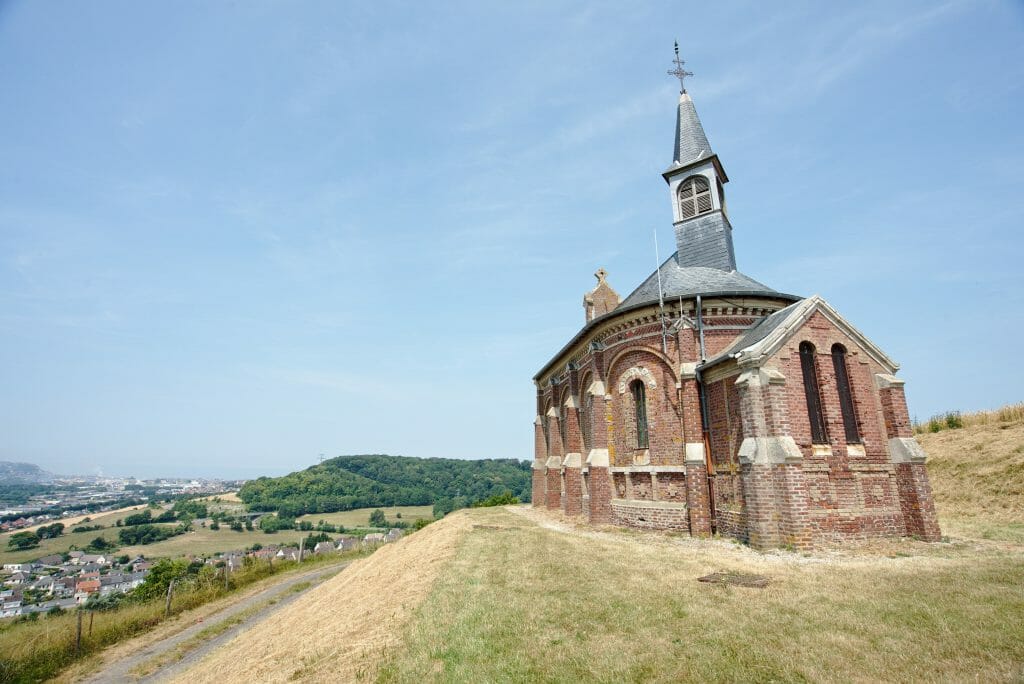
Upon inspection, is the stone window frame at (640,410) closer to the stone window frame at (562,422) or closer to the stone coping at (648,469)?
the stone coping at (648,469)

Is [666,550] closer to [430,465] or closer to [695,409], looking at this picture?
[695,409]

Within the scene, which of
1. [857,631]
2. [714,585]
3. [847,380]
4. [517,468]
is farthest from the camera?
[517,468]

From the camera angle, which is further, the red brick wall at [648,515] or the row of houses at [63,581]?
the row of houses at [63,581]

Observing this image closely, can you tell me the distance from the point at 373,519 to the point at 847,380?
86.3 meters

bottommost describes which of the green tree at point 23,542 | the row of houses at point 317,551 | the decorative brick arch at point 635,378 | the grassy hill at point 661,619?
the green tree at point 23,542

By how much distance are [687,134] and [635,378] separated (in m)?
13.5

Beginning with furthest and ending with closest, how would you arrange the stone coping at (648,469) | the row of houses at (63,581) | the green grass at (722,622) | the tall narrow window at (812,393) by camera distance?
the row of houses at (63,581) < the stone coping at (648,469) < the tall narrow window at (812,393) < the green grass at (722,622)

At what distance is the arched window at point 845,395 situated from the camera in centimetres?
1598

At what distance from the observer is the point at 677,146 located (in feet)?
84.4

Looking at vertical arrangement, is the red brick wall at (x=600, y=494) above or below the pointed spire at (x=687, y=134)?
below

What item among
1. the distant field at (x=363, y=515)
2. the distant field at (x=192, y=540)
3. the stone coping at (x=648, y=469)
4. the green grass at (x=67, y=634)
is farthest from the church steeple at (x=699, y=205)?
the distant field at (x=363, y=515)

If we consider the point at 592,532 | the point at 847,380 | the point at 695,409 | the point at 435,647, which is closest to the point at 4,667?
the point at 435,647

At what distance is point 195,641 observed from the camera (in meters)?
17.6

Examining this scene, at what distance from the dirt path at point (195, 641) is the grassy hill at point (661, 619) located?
87.7 inches
